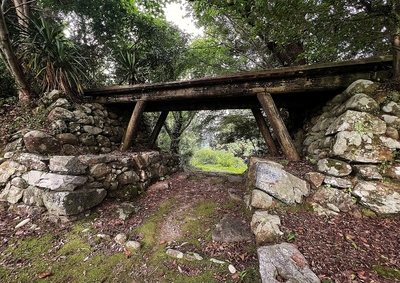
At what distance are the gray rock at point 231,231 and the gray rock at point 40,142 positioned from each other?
3296 mm

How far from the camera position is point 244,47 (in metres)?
5.93

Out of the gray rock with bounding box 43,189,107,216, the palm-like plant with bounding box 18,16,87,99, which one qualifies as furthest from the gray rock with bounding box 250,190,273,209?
the palm-like plant with bounding box 18,16,87,99

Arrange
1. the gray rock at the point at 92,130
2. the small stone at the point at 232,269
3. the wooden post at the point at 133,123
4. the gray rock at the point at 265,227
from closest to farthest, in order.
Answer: the small stone at the point at 232,269 → the gray rock at the point at 265,227 → the gray rock at the point at 92,130 → the wooden post at the point at 133,123

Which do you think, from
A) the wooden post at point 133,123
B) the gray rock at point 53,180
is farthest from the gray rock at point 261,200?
the wooden post at point 133,123

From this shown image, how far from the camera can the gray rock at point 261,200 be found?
2.43 m

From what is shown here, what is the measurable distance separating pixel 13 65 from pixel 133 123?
92.0 inches

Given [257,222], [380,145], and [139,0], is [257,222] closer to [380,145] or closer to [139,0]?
[380,145]

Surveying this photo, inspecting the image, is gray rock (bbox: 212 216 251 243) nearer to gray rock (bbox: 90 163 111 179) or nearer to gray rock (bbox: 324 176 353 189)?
gray rock (bbox: 324 176 353 189)

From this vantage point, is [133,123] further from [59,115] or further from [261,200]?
[261,200]

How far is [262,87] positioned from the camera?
130 inches

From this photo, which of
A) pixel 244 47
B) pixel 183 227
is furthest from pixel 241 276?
pixel 244 47

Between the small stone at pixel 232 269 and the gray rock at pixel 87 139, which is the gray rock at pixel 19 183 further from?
the small stone at pixel 232 269

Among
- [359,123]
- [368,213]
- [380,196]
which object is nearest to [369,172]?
[380,196]

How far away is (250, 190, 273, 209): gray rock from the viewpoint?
2.43 m
